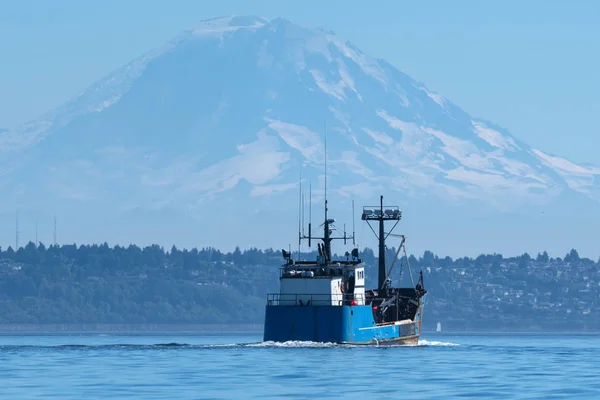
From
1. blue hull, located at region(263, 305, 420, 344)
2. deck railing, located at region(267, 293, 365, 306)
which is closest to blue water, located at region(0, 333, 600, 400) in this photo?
blue hull, located at region(263, 305, 420, 344)

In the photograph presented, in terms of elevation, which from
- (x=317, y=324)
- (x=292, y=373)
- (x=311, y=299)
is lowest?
(x=292, y=373)

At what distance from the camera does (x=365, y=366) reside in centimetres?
11156

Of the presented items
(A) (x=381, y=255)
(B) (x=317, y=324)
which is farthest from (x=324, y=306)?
(A) (x=381, y=255)

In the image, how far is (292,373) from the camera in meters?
104

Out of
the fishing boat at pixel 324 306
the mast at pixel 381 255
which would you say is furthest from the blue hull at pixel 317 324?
the mast at pixel 381 255

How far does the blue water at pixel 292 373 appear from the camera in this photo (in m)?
91.6

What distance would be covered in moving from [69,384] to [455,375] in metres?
23.9

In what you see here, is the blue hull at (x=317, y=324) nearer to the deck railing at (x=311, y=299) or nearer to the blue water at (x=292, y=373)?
the blue water at (x=292, y=373)

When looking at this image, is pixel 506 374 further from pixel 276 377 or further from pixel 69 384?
pixel 69 384

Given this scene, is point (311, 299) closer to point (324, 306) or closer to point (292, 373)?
point (324, 306)

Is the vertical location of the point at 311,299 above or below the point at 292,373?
above

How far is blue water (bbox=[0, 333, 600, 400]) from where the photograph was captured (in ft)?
300

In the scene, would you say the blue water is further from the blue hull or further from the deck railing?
the deck railing

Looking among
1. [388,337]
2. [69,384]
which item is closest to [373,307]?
[388,337]
